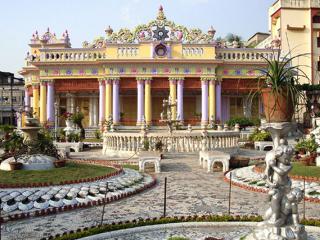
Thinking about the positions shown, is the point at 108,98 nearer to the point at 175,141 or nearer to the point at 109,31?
the point at 109,31

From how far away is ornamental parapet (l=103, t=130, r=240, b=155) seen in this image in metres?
20.3

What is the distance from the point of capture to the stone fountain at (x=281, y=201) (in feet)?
19.9

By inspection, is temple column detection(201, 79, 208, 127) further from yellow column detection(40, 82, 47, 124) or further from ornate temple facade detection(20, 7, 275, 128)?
yellow column detection(40, 82, 47, 124)

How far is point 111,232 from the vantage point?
7.43m

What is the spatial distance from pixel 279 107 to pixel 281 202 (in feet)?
6.47

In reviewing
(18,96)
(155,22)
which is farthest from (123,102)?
(18,96)

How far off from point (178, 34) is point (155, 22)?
7.63ft

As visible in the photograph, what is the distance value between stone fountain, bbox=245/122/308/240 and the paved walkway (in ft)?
9.71

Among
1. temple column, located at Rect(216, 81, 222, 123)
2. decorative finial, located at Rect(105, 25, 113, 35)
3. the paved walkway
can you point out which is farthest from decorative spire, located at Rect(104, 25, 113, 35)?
the paved walkway

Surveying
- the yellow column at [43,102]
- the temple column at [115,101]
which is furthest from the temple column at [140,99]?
the yellow column at [43,102]

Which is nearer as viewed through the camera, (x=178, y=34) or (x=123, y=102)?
(x=178, y=34)

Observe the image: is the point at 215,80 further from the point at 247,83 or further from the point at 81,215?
the point at 81,215

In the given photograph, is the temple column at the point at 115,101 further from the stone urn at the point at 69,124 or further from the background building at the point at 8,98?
the background building at the point at 8,98

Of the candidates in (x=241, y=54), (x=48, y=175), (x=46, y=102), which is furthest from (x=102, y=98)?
(x=48, y=175)
